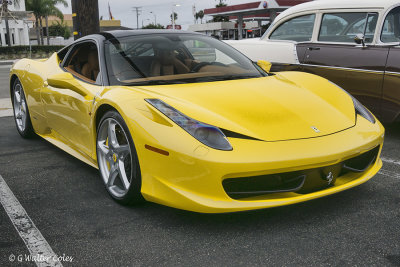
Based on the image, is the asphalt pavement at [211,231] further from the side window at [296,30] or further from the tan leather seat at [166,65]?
the side window at [296,30]

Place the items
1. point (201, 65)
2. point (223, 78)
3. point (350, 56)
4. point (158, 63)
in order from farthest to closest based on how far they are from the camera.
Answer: point (350, 56), point (201, 65), point (158, 63), point (223, 78)

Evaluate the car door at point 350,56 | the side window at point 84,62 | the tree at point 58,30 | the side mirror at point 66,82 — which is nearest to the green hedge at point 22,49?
the car door at point 350,56

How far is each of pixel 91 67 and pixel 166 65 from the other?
2.26ft

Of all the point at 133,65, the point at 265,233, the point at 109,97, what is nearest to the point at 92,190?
the point at 109,97

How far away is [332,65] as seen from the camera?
17.3 feet

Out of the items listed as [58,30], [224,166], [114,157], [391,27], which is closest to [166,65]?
[114,157]

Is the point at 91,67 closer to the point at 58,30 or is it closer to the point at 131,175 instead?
the point at 131,175

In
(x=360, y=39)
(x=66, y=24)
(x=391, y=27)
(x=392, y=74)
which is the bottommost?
(x=392, y=74)

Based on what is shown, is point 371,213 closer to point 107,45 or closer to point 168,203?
point 168,203

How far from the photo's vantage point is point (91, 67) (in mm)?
3920

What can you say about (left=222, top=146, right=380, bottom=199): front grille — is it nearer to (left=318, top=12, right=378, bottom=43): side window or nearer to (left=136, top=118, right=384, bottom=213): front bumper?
(left=136, top=118, right=384, bottom=213): front bumper

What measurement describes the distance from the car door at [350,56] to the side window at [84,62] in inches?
108

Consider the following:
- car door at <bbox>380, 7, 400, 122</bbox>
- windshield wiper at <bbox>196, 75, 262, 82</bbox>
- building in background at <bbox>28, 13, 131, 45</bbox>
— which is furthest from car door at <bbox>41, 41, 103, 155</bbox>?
building in background at <bbox>28, 13, 131, 45</bbox>

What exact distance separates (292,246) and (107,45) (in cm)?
223
